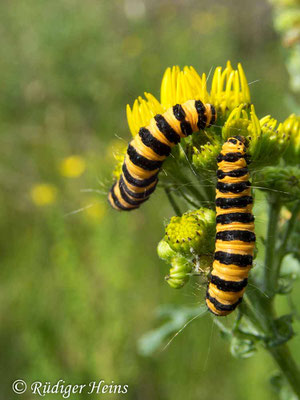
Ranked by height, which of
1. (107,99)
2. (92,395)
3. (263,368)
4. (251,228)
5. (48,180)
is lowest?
(263,368)

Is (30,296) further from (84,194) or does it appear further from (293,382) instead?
(293,382)

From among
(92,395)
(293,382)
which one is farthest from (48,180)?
(293,382)

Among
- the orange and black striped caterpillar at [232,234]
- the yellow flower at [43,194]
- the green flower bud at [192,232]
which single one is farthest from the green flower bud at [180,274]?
the yellow flower at [43,194]

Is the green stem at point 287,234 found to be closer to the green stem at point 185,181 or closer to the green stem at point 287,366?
the green stem at point 287,366

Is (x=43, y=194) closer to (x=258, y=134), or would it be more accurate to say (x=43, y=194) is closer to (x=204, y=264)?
(x=204, y=264)

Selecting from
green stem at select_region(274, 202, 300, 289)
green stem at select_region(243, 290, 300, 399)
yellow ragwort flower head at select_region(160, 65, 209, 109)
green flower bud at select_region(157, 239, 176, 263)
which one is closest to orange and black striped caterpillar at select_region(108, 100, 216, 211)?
yellow ragwort flower head at select_region(160, 65, 209, 109)

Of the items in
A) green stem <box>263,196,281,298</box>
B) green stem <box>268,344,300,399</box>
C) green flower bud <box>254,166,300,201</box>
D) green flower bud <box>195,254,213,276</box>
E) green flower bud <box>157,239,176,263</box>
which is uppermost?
green flower bud <box>254,166,300,201</box>

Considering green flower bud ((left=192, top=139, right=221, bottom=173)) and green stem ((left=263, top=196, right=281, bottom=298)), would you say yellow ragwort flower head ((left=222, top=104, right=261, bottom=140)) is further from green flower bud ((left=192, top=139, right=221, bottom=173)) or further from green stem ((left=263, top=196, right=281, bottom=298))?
green stem ((left=263, top=196, right=281, bottom=298))
